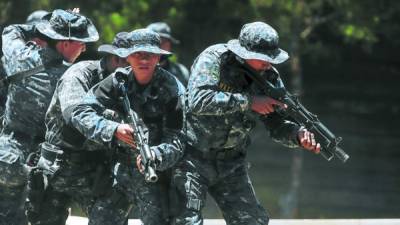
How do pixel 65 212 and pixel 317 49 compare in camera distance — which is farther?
pixel 317 49

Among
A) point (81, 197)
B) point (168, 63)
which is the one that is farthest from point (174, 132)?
point (168, 63)

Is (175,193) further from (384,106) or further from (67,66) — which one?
(384,106)

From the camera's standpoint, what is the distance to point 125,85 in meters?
6.53

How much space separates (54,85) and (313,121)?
1836 millimetres

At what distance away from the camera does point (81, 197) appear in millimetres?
7066

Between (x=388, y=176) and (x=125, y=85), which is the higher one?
(x=125, y=85)

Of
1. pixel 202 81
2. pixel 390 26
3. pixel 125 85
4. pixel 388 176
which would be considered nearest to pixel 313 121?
pixel 202 81

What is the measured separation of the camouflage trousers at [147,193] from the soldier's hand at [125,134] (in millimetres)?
395

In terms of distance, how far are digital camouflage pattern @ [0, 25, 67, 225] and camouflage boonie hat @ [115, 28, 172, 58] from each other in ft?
3.41

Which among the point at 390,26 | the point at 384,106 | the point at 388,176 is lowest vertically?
the point at 388,176

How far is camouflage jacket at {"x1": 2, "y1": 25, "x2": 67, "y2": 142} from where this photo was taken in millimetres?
7441

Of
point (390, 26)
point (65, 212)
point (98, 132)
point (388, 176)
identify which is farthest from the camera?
point (388, 176)

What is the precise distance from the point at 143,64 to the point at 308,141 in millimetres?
1157

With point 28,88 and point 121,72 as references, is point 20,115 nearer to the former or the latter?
point 28,88
